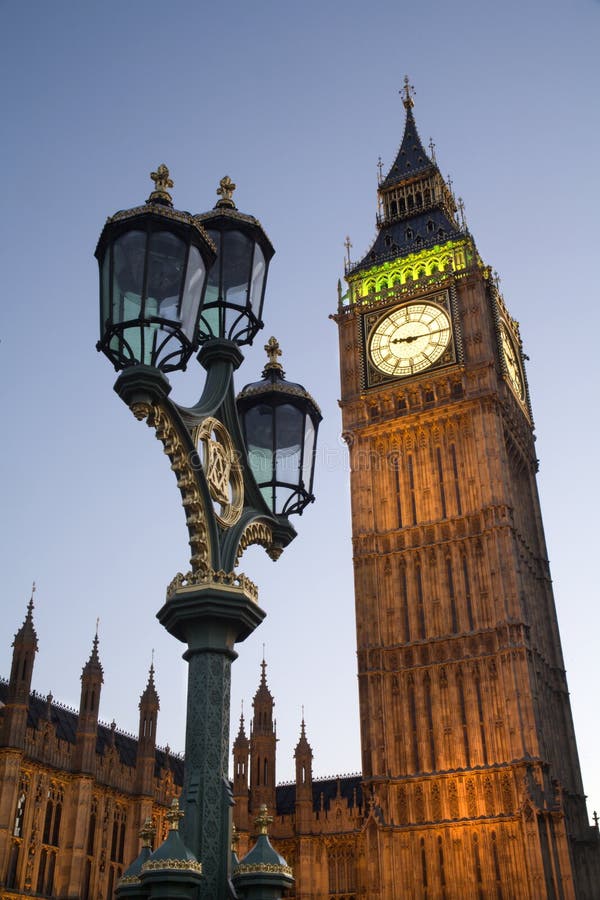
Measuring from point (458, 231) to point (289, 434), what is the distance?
151 feet

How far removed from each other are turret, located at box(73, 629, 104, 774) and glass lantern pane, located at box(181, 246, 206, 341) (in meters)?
33.0

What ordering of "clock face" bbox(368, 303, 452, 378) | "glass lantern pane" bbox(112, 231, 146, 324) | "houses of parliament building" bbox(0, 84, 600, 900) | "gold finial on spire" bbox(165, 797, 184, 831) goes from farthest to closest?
"clock face" bbox(368, 303, 452, 378), "houses of parliament building" bbox(0, 84, 600, 900), "glass lantern pane" bbox(112, 231, 146, 324), "gold finial on spire" bbox(165, 797, 184, 831)

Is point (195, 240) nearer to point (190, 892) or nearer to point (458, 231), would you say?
point (190, 892)

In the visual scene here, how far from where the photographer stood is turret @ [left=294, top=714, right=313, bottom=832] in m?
41.0

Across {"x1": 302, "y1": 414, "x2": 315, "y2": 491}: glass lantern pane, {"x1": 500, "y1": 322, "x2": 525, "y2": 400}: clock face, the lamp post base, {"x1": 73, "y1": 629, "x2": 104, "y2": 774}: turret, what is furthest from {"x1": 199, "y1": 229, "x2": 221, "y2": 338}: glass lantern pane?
{"x1": 500, "y1": 322, "x2": 525, "y2": 400}: clock face

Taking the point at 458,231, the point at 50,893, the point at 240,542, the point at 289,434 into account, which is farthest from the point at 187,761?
the point at 458,231

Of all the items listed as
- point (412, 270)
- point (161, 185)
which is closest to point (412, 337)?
point (412, 270)

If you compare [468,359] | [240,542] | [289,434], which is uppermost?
[468,359]

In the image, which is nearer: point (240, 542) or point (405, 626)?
point (240, 542)

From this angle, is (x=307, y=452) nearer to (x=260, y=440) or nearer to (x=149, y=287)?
(x=260, y=440)

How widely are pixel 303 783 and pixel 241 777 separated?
302cm

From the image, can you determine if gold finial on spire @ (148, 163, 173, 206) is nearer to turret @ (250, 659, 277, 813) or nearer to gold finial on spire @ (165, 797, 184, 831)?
gold finial on spire @ (165, 797, 184, 831)

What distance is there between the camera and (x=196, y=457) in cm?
688

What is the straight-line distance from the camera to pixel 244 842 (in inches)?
1602
